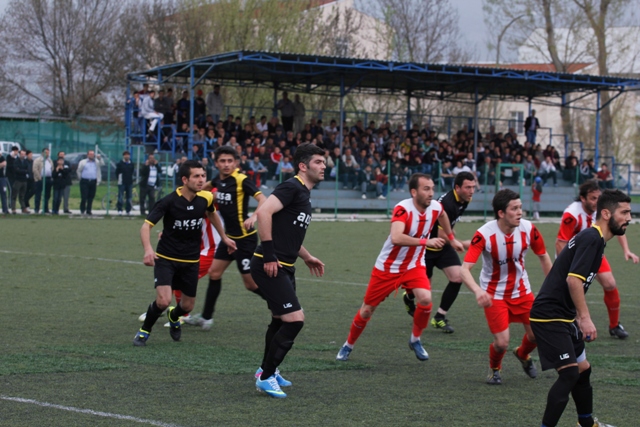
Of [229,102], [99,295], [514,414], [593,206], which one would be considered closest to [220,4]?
[229,102]

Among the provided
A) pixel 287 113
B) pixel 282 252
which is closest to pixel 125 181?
pixel 287 113

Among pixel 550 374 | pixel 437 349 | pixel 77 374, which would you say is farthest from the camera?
pixel 437 349

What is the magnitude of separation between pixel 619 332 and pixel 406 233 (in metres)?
A: 2.86

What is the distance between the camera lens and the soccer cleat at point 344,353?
768cm

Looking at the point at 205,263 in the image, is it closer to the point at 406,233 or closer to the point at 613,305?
the point at 406,233

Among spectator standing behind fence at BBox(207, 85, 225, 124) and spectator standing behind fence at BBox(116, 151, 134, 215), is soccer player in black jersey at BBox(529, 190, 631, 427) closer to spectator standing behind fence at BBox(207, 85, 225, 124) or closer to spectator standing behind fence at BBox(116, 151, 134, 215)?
spectator standing behind fence at BBox(116, 151, 134, 215)

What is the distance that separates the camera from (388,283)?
7.92 metres

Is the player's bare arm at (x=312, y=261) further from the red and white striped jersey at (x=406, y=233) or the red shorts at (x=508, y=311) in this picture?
the red shorts at (x=508, y=311)

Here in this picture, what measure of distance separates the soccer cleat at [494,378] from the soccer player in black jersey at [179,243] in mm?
3100

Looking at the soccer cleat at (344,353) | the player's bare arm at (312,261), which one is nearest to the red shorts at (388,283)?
the soccer cleat at (344,353)

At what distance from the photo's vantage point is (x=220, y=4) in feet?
128

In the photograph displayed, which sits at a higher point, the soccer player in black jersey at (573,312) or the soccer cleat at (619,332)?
the soccer player in black jersey at (573,312)

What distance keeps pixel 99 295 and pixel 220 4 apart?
97.8 ft

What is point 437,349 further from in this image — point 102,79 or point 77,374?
point 102,79
